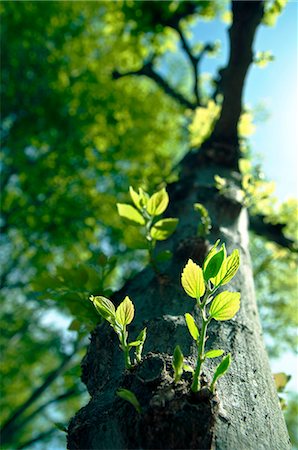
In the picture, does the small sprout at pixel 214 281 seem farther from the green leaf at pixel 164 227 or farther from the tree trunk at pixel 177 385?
the green leaf at pixel 164 227

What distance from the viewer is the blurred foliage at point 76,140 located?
5668mm

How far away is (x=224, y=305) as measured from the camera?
0.88 metres

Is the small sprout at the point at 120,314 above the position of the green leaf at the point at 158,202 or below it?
below

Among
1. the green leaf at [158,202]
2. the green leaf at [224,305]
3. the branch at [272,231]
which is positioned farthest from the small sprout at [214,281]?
the branch at [272,231]

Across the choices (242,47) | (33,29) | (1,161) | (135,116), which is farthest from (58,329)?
(242,47)

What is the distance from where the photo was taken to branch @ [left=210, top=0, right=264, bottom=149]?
288 centimetres

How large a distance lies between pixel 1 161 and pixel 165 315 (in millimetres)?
6900

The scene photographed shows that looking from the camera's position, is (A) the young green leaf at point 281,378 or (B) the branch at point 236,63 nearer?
(A) the young green leaf at point 281,378

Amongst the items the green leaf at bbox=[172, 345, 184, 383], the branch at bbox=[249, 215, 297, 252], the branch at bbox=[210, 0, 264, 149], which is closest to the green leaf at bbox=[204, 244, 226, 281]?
the green leaf at bbox=[172, 345, 184, 383]

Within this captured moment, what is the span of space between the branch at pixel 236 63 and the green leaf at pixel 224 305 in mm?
2232

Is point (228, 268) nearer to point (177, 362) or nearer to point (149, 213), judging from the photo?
point (177, 362)

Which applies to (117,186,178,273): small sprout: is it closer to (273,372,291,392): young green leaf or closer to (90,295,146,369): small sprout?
(90,295,146,369): small sprout

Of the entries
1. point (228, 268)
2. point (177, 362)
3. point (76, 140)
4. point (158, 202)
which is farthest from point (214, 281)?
point (76, 140)

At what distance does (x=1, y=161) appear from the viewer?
7336 mm
